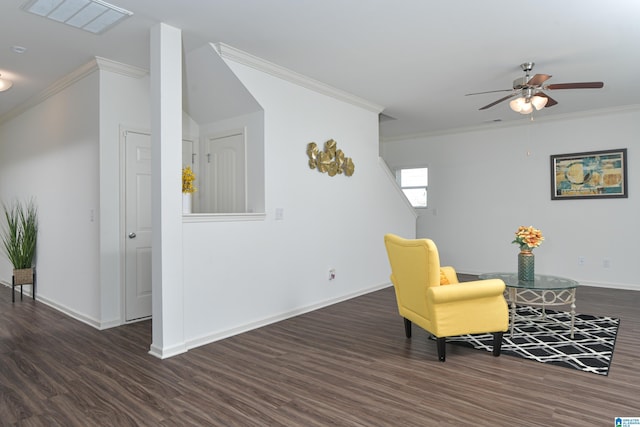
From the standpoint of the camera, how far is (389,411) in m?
2.35

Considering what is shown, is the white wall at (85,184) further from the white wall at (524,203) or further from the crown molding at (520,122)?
the white wall at (524,203)

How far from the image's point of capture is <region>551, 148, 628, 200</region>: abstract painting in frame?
588cm

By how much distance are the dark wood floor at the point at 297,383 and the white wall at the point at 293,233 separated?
1.35 feet

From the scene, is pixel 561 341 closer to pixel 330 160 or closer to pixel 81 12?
pixel 330 160

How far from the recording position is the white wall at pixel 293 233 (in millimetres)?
3617

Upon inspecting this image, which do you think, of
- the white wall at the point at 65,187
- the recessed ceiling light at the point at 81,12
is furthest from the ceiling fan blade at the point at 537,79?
the white wall at the point at 65,187

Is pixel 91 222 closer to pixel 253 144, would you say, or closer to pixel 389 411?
pixel 253 144

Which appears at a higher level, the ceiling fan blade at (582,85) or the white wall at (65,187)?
the ceiling fan blade at (582,85)

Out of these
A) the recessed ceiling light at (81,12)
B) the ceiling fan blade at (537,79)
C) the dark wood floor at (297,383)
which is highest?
the recessed ceiling light at (81,12)

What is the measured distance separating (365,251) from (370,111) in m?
1.94

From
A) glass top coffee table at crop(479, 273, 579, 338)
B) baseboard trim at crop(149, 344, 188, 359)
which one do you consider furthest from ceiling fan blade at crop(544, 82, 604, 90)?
baseboard trim at crop(149, 344, 188, 359)

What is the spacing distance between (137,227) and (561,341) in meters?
4.11

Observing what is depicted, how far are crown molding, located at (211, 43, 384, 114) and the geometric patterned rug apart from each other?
3.02m

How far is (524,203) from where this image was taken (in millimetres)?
6637
